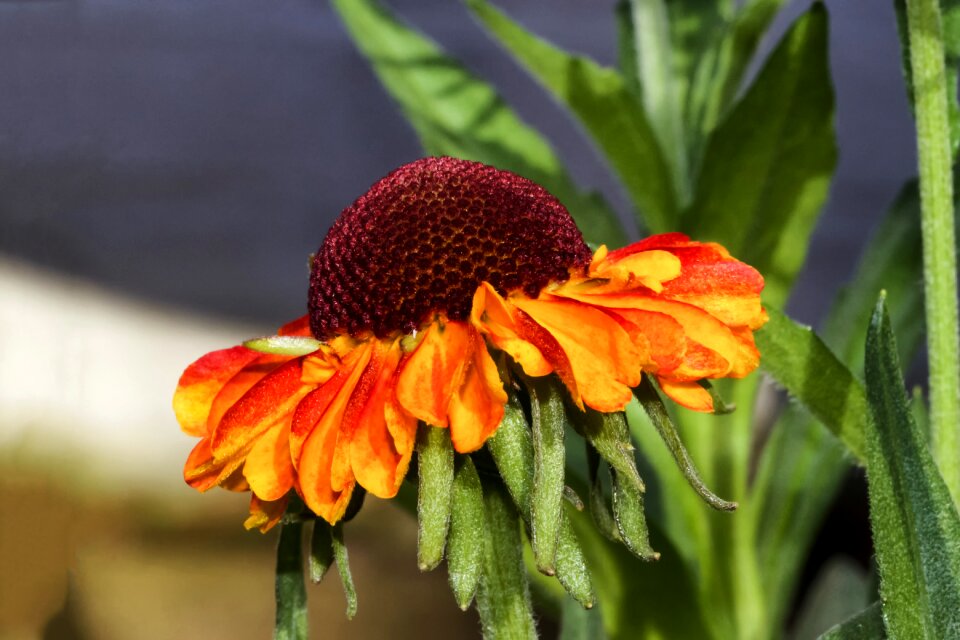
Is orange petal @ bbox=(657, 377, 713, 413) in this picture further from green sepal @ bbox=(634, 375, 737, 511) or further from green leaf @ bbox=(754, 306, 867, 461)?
green leaf @ bbox=(754, 306, 867, 461)

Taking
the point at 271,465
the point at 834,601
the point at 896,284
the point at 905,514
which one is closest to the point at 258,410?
the point at 271,465

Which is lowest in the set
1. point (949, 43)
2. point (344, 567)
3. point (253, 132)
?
point (344, 567)

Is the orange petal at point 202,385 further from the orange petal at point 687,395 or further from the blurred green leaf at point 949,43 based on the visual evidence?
the blurred green leaf at point 949,43

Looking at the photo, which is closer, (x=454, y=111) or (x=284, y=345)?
(x=284, y=345)

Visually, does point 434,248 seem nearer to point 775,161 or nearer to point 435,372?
point 435,372

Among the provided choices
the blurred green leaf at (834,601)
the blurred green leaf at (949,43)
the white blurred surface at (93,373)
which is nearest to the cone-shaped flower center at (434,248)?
the blurred green leaf at (949,43)

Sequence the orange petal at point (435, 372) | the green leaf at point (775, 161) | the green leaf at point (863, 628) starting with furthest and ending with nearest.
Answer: the green leaf at point (775, 161)
the green leaf at point (863, 628)
the orange petal at point (435, 372)
